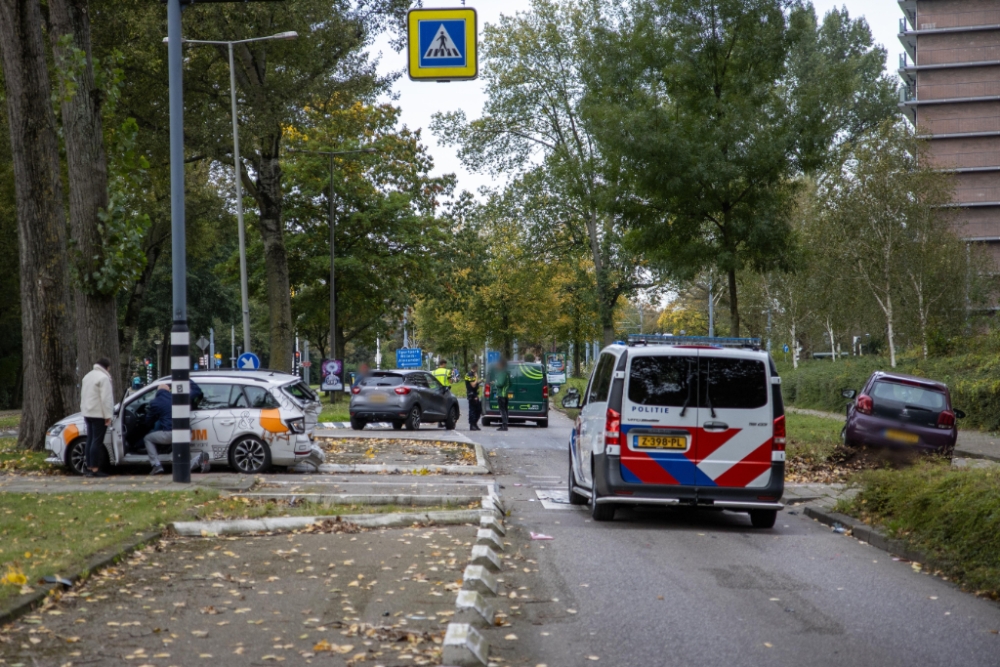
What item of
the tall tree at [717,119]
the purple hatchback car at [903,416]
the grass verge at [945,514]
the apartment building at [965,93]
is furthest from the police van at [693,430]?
the apartment building at [965,93]

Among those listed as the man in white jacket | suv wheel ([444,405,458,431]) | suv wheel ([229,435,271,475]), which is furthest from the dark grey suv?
the man in white jacket

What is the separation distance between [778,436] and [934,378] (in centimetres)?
2392

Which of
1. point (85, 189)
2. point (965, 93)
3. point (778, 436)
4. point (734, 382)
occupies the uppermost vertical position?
point (965, 93)

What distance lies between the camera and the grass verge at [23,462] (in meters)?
17.5

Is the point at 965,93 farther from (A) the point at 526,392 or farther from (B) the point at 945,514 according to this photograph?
(B) the point at 945,514

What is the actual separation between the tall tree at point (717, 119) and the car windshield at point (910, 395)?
10.4 ft

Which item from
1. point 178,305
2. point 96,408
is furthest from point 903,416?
point 96,408

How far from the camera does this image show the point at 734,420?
39.4 ft

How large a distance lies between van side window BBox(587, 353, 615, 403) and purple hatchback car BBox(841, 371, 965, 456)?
814 cm

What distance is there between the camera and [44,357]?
19.2 m

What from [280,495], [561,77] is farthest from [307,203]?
[280,495]

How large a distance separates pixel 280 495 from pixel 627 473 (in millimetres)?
4619

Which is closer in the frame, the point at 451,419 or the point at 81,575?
the point at 81,575

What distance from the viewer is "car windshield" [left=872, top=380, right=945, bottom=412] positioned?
19.9 m
